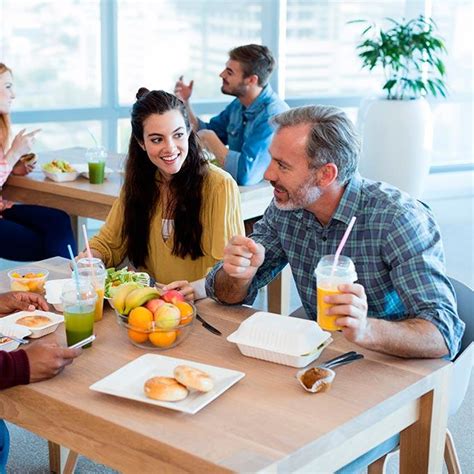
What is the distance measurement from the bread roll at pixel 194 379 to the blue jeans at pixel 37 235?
213 cm

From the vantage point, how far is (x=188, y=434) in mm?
1530

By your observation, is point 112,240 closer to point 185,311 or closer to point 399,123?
point 185,311

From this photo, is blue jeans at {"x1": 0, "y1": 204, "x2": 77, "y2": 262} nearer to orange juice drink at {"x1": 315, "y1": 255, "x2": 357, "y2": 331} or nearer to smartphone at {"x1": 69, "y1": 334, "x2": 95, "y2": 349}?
smartphone at {"x1": 69, "y1": 334, "x2": 95, "y2": 349}

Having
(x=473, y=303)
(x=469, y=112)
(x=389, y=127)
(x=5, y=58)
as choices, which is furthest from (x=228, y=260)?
(x=469, y=112)

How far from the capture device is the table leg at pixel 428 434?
1.82 m

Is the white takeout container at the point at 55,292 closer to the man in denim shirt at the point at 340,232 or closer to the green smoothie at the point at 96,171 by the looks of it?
the man in denim shirt at the point at 340,232

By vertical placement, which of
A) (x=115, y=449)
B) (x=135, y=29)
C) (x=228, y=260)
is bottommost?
(x=115, y=449)

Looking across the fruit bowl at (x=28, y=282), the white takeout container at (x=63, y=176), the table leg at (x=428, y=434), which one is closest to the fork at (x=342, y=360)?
Answer: the table leg at (x=428, y=434)

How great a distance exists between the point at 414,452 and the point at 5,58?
394 cm

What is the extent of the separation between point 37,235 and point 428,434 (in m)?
2.30

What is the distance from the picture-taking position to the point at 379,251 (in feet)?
7.05

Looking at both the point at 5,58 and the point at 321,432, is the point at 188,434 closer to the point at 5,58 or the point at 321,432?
the point at 321,432

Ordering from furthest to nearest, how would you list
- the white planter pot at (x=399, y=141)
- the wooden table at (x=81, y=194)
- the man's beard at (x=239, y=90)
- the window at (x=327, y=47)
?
the window at (x=327, y=47) < the white planter pot at (x=399, y=141) < the man's beard at (x=239, y=90) < the wooden table at (x=81, y=194)

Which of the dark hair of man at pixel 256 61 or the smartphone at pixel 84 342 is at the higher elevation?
the dark hair of man at pixel 256 61
